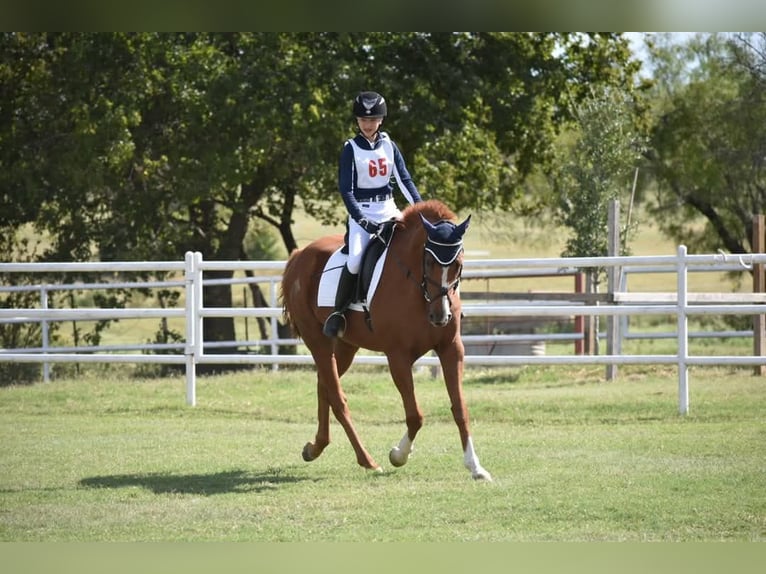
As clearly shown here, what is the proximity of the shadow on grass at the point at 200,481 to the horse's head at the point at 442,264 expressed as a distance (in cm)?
171

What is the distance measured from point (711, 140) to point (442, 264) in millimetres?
22808

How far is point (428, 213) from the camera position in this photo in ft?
25.2

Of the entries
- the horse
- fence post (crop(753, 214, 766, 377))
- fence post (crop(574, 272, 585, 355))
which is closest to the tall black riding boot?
the horse

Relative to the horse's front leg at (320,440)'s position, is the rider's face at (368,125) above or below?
above

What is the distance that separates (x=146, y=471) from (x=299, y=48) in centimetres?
1286

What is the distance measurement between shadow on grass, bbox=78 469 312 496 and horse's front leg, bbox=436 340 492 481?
4.20 feet

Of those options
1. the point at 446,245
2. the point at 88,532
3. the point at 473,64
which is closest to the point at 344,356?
the point at 446,245

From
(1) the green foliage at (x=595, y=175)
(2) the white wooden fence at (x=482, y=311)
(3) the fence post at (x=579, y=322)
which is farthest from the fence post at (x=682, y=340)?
(1) the green foliage at (x=595, y=175)

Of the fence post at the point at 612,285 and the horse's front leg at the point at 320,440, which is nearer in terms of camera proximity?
the horse's front leg at the point at 320,440

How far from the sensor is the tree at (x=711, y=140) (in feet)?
89.3

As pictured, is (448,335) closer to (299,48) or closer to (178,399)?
(178,399)

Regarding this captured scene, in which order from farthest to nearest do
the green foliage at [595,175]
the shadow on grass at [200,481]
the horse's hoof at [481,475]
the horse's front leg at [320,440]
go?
the green foliage at [595,175], the horse's front leg at [320,440], the shadow on grass at [200,481], the horse's hoof at [481,475]

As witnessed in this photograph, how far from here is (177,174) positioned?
20.0m

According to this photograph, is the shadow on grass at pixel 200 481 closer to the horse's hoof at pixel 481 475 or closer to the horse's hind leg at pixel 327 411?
the horse's hind leg at pixel 327 411
